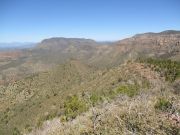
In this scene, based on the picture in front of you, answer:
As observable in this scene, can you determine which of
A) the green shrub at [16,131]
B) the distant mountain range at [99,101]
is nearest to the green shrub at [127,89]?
the distant mountain range at [99,101]

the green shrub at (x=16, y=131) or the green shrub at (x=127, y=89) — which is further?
the green shrub at (x=16, y=131)

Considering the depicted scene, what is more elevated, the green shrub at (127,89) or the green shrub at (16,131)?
the green shrub at (127,89)

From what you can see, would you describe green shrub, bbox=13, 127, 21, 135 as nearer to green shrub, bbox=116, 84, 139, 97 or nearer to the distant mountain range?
the distant mountain range

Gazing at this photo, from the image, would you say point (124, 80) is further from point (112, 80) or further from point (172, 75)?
point (172, 75)

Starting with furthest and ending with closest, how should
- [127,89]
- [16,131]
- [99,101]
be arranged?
1. [16,131]
2. [127,89]
3. [99,101]

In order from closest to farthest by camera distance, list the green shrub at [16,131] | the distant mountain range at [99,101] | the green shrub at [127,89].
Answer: the distant mountain range at [99,101] → the green shrub at [127,89] → the green shrub at [16,131]

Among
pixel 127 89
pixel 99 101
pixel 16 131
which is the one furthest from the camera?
pixel 16 131

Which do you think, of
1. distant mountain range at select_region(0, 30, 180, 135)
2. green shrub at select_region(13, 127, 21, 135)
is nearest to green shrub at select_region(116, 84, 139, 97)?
distant mountain range at select_region(0, 30, 180, 135)

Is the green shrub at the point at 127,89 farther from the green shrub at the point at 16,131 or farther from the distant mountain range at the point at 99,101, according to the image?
the green shrub at the point at 16,131

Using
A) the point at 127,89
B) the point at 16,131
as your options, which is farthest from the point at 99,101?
the point at 16,131

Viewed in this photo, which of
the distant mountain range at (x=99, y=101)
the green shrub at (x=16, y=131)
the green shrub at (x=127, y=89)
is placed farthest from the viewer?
the green shrub at (x=16, y=131)

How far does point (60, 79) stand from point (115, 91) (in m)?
55.5

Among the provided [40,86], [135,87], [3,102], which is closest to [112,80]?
[135,87]

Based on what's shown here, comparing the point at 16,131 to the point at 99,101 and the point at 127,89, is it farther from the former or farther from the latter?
the point at 99,101
